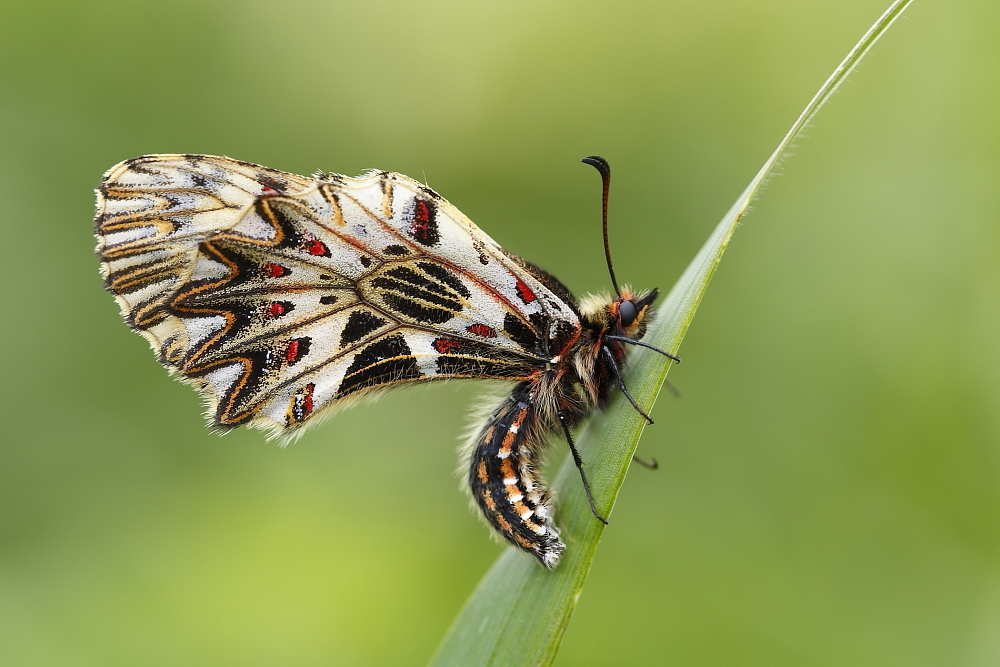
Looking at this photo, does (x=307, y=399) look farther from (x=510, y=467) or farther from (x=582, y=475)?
(x=582, y=475)

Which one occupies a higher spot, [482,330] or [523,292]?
[523,292]

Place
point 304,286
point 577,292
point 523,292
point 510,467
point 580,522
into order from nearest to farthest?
point 580,522, point 304,286, point 523,292, point 510,467, point 577,292

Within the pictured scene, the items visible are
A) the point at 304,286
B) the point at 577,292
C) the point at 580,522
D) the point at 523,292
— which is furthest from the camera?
the point at 577,292

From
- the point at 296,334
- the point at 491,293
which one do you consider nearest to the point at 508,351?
the point at 491,293

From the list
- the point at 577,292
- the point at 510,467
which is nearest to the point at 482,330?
the point at 510,467

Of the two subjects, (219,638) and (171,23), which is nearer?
(219,638)

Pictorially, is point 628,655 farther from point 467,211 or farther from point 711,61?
point 711,61

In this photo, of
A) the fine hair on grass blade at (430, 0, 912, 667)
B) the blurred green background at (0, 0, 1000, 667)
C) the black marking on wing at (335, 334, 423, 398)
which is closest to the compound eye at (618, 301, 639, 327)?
the fine hair on grass blade at (430, 0, 912, 667)
